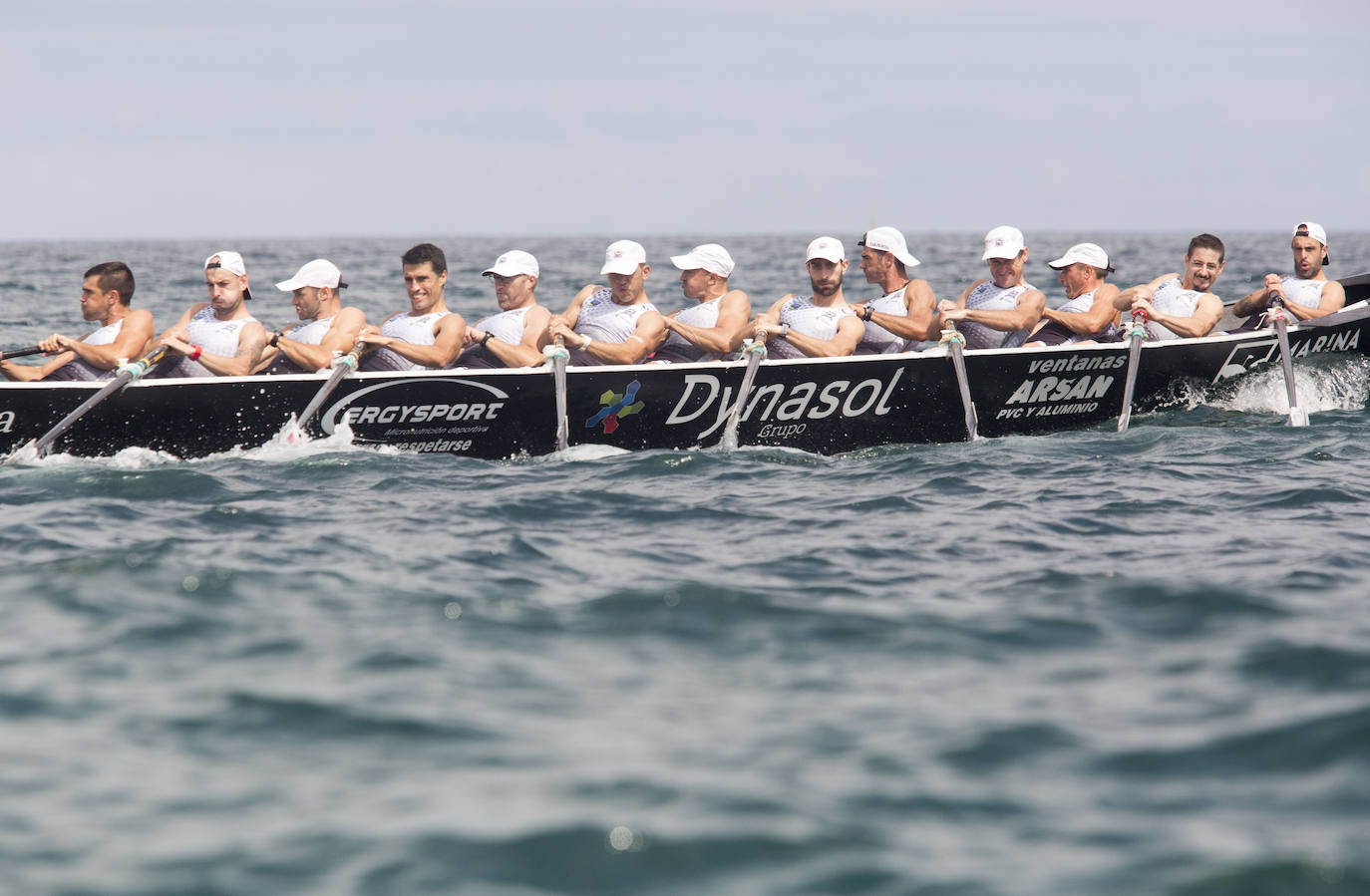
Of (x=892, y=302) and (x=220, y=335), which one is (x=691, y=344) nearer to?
(x=892, y=302)

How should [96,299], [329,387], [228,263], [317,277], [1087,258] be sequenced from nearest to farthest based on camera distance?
[329,387] < [96,299] < [228,263] < [317,277] < [1087,258]

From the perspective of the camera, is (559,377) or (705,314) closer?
(559,377)

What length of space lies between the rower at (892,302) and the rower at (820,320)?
0.23 m

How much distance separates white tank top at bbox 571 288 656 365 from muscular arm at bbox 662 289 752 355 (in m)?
0.27

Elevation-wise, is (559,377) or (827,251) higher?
(827,251)

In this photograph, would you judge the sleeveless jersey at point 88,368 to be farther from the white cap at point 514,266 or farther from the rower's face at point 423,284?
the white cap at point 514,266

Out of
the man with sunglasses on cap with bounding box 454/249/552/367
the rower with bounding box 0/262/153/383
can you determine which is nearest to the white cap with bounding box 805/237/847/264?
the man with sunglasses on cap with bounding box 454/249/552/367

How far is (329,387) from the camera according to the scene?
32.9ft

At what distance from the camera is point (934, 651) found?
225 inches

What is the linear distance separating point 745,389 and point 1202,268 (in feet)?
15.4

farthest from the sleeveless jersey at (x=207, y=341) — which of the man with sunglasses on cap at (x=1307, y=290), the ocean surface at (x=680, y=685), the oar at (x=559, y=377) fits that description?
the man with sunglasses on cap at (x=1307, y=290)

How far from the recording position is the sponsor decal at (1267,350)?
12383 millimetres

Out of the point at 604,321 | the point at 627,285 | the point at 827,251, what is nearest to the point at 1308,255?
the point at 827,251

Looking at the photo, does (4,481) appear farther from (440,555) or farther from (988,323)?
(988,323)
